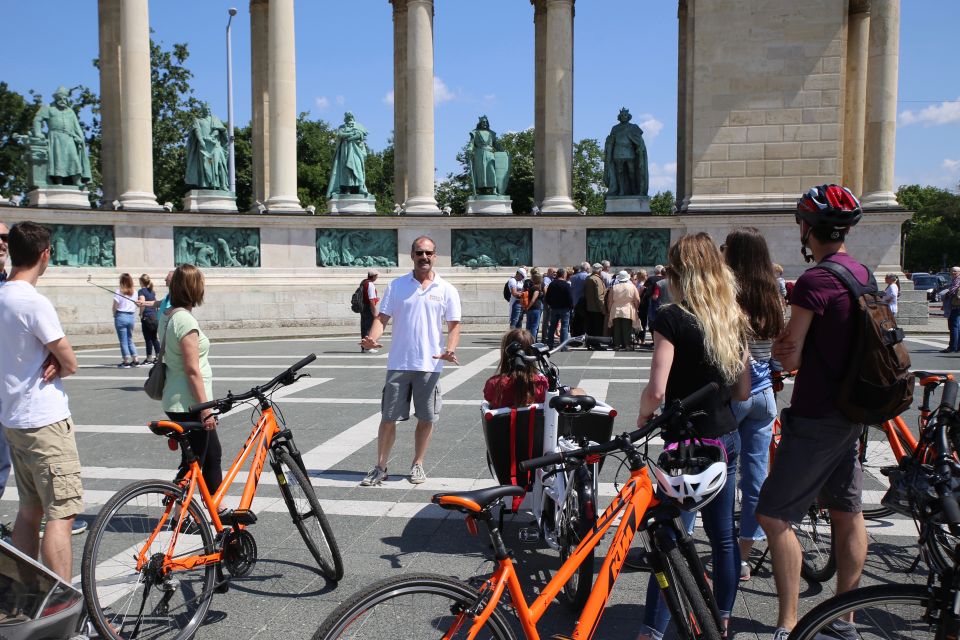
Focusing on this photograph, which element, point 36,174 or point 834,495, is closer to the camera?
point 834,495

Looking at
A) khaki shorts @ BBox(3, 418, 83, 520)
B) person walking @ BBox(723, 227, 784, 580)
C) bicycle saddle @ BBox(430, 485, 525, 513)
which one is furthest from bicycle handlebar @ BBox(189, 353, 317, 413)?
person walking @ BBox(723, 227, 784, 580)

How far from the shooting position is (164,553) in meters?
3.90

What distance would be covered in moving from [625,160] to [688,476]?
71.7ft

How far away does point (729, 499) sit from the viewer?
3.83 metres

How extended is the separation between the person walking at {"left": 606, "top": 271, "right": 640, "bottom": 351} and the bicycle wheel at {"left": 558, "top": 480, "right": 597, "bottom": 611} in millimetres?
12575

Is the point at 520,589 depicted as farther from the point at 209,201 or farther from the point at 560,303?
the point at 209,201

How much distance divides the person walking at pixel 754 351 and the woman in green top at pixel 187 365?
2953 millimetres

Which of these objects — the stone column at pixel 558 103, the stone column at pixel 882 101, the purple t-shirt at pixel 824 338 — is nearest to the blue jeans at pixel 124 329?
the stone column at pixel 558 103

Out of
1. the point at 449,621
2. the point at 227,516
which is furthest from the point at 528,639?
the point at 227,516

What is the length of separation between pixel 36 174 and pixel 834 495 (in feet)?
76.9

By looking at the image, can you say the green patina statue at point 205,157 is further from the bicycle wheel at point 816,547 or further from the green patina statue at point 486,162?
the bicycle wheel at point 816,547

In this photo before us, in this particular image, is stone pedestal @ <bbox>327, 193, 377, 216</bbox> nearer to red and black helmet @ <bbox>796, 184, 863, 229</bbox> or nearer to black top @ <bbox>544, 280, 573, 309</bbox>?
black top @ <bbox>544, 280, 573, 309</bbox>

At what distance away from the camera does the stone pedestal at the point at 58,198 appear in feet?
71.7

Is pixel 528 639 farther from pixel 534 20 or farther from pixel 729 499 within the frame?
pixel 534 20
